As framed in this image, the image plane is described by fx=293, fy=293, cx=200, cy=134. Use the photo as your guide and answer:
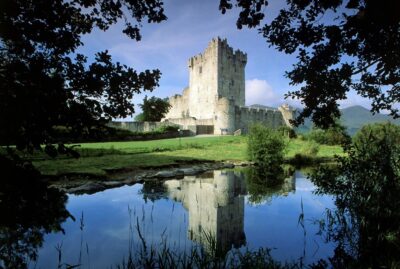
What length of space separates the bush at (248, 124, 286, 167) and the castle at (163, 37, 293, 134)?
22.5 meters

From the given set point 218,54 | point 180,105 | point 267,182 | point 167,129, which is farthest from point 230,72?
point 267,182

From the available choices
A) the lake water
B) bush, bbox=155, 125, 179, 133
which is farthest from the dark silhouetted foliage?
bush, bbox=155, 125, 179, 133

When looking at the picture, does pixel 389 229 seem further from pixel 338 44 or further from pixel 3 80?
pixel 3 80

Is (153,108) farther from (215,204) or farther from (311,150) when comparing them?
(215,204)

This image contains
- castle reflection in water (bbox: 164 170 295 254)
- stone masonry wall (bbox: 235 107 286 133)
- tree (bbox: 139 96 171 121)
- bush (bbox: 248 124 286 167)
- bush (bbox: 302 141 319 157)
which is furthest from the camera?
tree (bbox: 139 96 171 121)

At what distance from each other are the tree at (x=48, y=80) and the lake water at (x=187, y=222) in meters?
3.11

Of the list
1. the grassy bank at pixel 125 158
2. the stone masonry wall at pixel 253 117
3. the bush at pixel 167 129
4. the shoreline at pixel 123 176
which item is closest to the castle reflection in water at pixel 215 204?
the shoreline at pixel 123 176

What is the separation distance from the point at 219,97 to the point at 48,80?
47579mm

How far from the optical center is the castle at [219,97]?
4381 cm

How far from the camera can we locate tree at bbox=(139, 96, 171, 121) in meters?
49.8

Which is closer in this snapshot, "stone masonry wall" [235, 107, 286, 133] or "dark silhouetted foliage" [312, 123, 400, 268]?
"dark silhouetted foliage" [312, 123, 400, 268]

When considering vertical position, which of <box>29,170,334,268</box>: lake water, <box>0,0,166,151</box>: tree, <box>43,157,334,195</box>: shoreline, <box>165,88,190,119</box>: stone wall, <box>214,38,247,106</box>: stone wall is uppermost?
<box>214,38,247,106</box>: stone wall

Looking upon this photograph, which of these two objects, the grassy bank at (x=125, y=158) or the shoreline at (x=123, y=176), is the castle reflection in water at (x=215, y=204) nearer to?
the shoreline at (x=123, y=176)

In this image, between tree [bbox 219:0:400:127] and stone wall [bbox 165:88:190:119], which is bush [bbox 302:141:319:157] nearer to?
tree [bbox 219:0:400:127]
